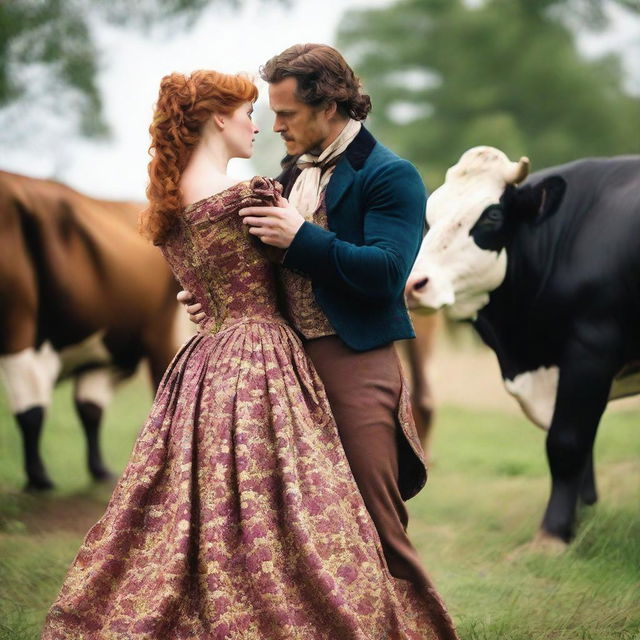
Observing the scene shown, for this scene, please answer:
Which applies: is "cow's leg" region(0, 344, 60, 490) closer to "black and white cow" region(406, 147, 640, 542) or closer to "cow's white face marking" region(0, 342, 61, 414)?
"cow's white face marking" region(0, 342, 61, 414)

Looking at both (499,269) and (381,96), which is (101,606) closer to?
(499,269)

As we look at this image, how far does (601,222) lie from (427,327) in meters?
2.79

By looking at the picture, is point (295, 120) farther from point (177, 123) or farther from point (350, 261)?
point (350, 261)

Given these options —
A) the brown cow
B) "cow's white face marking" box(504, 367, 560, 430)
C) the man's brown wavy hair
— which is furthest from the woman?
the brown cow

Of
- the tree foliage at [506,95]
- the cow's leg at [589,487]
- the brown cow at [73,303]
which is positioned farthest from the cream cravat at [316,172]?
the tree foliage at [506,95]

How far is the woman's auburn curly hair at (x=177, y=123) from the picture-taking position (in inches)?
112

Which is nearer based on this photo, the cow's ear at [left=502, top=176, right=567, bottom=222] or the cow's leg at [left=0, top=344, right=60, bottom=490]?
the cow's ear at [left=502, top=176, right=567, bottom=222]

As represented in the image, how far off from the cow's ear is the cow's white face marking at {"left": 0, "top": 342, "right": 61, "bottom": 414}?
2622 millimetres

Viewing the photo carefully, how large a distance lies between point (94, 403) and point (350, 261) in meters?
4.11

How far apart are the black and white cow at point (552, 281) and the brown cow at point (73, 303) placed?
2.24m

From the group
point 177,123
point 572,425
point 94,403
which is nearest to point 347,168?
point 177,123

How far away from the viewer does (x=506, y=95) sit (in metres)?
19.4

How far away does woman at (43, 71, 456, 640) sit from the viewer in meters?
2.56

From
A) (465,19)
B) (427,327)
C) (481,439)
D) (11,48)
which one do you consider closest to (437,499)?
(427,327)
